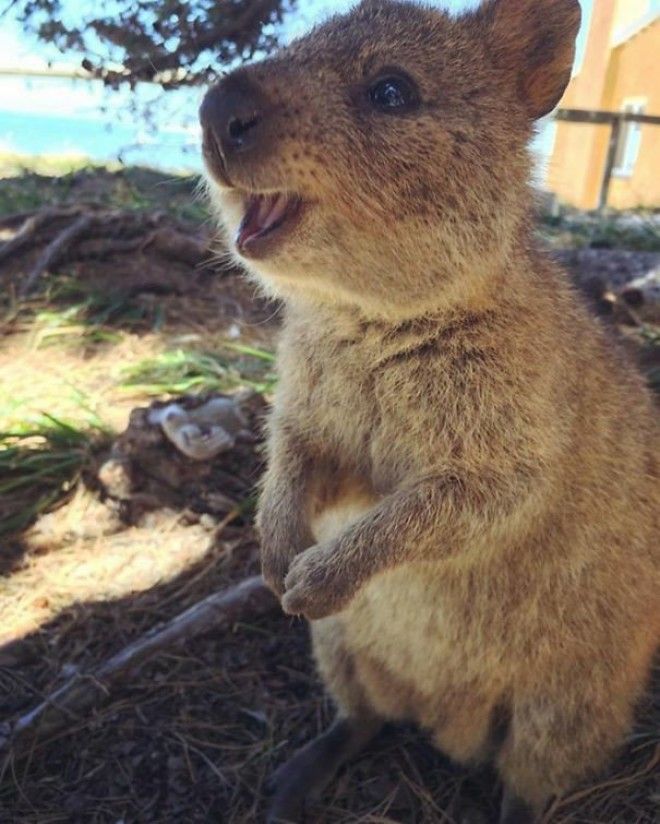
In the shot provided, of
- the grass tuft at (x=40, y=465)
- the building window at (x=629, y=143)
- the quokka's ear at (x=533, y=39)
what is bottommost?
the grass tuft at (x=40, y=465)

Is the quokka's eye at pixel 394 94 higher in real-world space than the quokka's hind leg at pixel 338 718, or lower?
higher

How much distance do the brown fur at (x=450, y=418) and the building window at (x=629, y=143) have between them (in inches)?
340

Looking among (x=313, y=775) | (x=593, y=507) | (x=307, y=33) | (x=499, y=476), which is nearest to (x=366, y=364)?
(x=499, y=476)

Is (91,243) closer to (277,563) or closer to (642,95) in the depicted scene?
(277,563)

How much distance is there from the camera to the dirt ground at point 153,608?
2547 mm

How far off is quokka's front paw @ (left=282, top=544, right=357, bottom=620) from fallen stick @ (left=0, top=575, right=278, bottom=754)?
95 centimetres

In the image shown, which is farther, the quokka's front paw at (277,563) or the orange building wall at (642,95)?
the orange building wall at (642,95)

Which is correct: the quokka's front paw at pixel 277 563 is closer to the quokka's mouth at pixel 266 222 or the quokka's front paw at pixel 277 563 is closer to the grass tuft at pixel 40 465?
the quokka's mouth at pixel 266 222

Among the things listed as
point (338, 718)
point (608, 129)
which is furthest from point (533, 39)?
point (608, 129)

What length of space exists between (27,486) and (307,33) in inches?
92.9

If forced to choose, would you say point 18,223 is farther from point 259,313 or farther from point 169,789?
point 169,789

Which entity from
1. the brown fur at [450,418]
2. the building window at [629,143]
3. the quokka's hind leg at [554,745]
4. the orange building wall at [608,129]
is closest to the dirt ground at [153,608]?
the quokka's hind leg at [554,745]

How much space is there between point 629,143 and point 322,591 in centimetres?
1021

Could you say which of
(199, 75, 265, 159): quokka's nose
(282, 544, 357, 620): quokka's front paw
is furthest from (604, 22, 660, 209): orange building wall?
(282, 544, 357, 620): quokka's front paw
